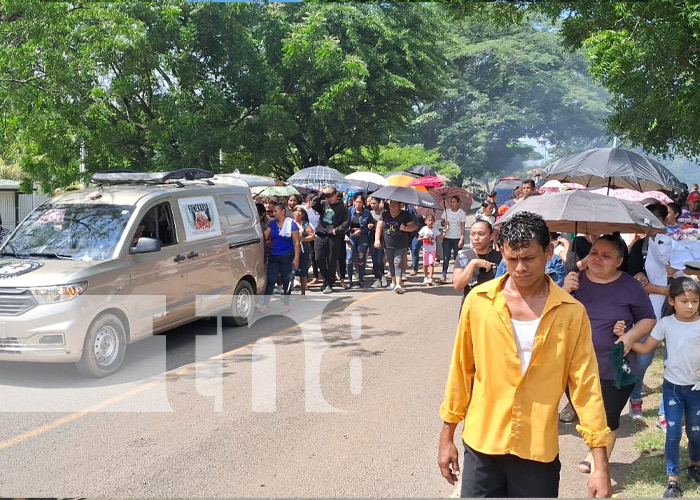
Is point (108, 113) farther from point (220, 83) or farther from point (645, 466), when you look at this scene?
point (645, 466)

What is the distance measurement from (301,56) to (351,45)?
2697 millimetres

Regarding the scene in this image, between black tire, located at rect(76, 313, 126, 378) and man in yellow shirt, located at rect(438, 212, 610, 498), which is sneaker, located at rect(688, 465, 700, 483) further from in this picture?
black tire, located at rect(76, 313, 126, 378)

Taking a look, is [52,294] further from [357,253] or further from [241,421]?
[357,253]

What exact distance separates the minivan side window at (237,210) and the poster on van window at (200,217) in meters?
0.29

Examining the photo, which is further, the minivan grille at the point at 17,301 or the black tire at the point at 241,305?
the black tire at the point at 241,305

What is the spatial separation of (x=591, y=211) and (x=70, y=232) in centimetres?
554

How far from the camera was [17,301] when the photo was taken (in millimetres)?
6809

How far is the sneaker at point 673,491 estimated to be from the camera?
445 centimetres

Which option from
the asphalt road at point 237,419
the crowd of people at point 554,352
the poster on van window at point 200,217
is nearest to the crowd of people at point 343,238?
the poster on van window at point 200,217

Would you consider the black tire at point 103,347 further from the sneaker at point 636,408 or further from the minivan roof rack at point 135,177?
Result: the sneaker at point 636,408

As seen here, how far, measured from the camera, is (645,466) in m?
5.02

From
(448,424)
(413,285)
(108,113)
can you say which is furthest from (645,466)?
(108,113)

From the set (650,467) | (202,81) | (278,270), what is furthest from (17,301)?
(202,81)

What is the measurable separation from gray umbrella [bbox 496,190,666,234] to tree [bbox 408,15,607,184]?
4613 centimetres
